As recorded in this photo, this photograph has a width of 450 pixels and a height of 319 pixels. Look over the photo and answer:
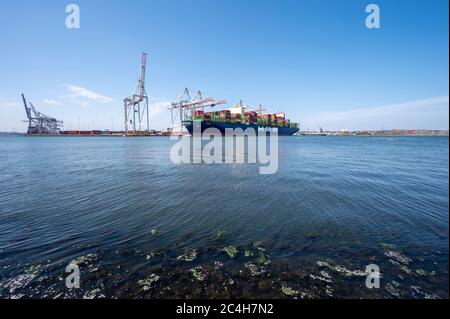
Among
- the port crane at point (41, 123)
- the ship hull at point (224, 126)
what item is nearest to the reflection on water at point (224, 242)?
the ship hull at point (224, 126)

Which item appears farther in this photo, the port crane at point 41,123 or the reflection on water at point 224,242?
the port crane at point 41,123

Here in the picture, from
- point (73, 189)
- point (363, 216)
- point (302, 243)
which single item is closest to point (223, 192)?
point (302, 243)

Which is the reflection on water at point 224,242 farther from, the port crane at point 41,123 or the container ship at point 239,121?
the port crane at point 41,123

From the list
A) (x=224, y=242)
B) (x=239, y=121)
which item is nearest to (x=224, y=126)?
(x=239, y=121)

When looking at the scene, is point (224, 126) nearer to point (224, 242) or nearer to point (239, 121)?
point (239, 121)

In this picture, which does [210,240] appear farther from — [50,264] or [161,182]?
[161,182]

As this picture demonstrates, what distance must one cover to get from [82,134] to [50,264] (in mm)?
203617

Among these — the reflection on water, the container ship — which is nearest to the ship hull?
the container ship

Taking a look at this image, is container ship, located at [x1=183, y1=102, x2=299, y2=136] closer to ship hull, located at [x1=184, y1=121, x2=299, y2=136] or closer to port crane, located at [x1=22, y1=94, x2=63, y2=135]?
ship hull, located at [x1=184, y1=121, x2=299, y2=136]

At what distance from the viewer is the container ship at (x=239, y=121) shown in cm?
8984

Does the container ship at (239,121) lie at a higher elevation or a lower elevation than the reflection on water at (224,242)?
higher

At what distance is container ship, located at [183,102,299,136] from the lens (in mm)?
89838

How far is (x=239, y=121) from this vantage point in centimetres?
10075

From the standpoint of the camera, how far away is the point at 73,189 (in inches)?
509
